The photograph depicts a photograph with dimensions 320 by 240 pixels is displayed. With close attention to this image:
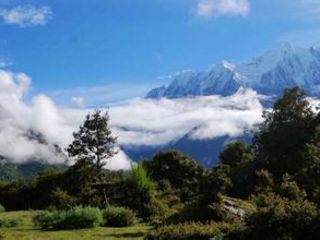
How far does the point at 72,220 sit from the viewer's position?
33.4 metres

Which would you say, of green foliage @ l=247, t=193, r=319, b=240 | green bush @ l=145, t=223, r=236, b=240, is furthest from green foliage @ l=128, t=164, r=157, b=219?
green foliage @ l=247, t=193, r=319, b=240

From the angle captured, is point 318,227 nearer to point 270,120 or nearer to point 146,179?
point 146,179

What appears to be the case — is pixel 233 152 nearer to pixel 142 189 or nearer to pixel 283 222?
pixel 142 189

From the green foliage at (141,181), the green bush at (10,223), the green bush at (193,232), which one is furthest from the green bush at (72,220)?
the green bush at (193,232)

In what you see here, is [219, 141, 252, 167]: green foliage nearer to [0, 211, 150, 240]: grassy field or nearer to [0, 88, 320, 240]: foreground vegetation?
[0, 88, 320, 240]: foreground vegetation

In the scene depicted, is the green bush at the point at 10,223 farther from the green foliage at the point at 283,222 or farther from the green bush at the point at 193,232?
the green foliage at the point at 283,222

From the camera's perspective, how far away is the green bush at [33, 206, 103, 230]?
33219mm

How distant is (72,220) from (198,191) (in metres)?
8.12

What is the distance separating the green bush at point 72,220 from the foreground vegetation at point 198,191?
2.1 inches

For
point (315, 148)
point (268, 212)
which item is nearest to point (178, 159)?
point (315, 148)

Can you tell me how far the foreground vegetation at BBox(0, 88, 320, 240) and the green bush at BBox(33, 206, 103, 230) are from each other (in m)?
0.05

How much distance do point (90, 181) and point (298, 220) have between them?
51.1m

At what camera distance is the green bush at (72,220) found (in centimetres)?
3322

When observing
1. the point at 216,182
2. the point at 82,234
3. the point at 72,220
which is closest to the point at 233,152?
the point at 216,182
